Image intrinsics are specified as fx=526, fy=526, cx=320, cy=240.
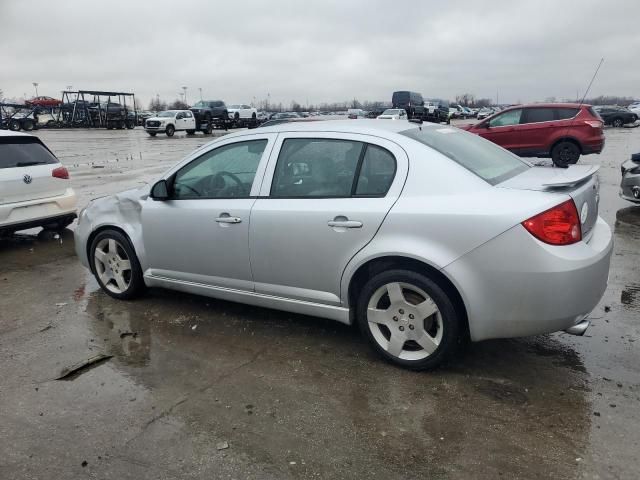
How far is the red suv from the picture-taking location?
1384cm

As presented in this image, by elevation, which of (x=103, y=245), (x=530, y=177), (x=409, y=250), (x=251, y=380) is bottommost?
(x=251, y=380)

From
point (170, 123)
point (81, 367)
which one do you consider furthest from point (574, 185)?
point (170, 123)

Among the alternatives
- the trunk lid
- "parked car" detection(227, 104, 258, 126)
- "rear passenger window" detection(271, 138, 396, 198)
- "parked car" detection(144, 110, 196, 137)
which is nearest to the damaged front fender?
"rear passenger window" detection(271, 138, 396, 198)

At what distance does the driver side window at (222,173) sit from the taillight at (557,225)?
82.3 inches

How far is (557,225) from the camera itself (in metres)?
3.06

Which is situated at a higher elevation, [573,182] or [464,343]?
[573,182]

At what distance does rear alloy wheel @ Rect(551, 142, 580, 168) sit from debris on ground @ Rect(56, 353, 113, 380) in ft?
42.9

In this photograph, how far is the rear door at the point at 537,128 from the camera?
1402cm

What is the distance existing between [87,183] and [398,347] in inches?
448

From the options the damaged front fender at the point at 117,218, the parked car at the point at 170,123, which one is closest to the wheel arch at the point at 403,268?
the damaged front fender at the point at 117,218

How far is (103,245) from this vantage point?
5.06 metres

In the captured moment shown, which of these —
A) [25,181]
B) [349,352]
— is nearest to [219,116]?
[25,181]

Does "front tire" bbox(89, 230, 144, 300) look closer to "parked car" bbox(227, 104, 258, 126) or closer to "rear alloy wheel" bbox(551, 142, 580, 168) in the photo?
"rear alloy wheel" bbox(551, 142, 580, 168)

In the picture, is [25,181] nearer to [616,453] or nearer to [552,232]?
[552,232]
